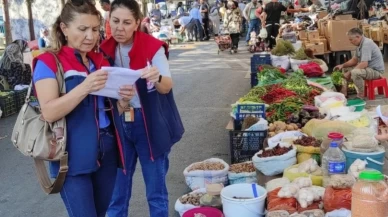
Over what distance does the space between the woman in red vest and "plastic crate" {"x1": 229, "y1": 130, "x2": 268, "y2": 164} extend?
72.4 inches

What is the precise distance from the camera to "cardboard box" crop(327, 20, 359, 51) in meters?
11.4

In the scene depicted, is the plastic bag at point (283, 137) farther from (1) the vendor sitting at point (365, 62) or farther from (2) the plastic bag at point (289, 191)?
(1) the vendor sitting at point (365, 62)

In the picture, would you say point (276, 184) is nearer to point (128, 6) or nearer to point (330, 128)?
point (330, 128)

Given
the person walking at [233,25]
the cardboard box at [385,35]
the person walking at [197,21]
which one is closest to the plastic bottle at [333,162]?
the cardboard box at [385,35]

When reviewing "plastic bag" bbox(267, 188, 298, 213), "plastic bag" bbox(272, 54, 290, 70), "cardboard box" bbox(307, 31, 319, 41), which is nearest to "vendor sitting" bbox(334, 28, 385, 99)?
"plastic bag" bbox(272, 54, 290, 70)

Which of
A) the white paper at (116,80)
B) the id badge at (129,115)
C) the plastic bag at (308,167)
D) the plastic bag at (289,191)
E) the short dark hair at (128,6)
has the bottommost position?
the plastic bag at (289,191)

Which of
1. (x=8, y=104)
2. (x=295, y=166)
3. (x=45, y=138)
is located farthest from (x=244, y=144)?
(x=8, y=104)

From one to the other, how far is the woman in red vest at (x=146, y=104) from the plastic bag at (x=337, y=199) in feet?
3.74

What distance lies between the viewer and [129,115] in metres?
3.19

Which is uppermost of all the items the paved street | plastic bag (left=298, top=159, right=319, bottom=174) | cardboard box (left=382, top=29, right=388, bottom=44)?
cardboard box (left=382, top=29, right=388, bottom=44)

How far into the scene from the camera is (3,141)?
290 inches

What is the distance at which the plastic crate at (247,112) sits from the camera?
5707 mm

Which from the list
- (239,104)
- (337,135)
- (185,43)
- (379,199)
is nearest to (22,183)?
(239,104)

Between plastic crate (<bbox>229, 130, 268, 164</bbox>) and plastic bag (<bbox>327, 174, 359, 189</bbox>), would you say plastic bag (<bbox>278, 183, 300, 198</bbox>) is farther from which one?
plastic crate (<bbox>229, 130, 268, 164</bbox>)
